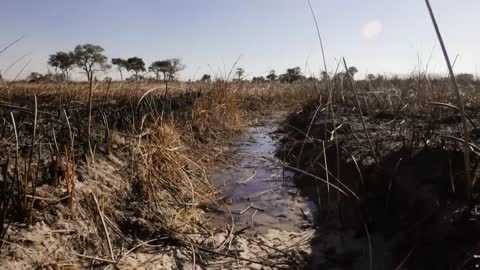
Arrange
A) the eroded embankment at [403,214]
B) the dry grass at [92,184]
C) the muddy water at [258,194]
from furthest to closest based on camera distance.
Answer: the muddy water at [258,194]
the eroded embankment at [403,214]
the dry grass at [92,184]

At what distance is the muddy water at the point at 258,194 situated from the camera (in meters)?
3.47

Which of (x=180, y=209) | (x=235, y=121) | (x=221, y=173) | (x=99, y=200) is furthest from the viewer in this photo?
(x=235, y=121)

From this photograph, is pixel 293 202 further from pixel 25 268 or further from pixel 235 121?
pixel 235 121

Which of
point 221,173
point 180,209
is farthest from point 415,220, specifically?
point 221,173

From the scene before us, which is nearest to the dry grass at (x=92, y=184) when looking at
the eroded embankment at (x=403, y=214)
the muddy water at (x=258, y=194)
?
the muddy water at (x=258, y=194)

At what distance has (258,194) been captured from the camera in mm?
4152

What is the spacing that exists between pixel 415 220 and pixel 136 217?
5.99 ft

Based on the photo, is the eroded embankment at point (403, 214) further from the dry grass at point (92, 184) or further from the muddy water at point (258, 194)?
the dry grass at point (92, 184)

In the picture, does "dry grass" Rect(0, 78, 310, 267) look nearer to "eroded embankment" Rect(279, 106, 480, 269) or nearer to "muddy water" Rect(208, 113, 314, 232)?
"muddy water" Rect(208, 113, 314, 232)

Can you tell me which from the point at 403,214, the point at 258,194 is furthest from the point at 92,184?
the point at 403,214

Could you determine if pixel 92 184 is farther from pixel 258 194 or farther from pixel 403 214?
pixel 403 214

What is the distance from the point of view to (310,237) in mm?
3178

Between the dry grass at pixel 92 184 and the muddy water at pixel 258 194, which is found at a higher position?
the dry grass at pixel 92 184

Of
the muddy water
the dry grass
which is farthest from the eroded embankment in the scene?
the dry grass
